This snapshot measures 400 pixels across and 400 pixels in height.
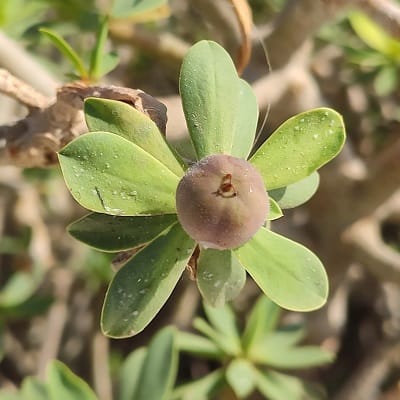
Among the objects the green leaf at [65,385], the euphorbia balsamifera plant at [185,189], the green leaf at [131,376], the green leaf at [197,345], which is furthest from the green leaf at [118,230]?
the green leaf at [197,345]

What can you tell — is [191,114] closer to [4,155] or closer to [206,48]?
[206,48]

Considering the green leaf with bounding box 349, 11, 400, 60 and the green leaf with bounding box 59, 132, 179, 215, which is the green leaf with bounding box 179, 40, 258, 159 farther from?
the green leaf with bounding box 349, 11, 400, 60

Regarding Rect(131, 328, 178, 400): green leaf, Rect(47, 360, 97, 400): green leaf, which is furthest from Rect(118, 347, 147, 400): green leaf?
Rect(47, 360, 97, 400): green leaf

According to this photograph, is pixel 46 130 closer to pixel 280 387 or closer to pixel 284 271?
pixel 284 271

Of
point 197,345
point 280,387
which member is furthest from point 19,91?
point 280,387

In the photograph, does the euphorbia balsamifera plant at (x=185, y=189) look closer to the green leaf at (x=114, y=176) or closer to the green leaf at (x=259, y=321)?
the green leaf at (x=114, y=176)
